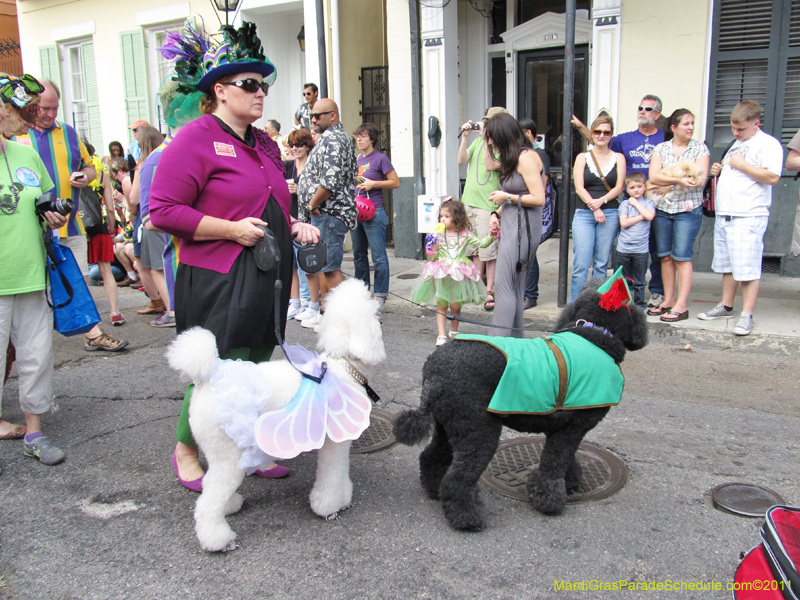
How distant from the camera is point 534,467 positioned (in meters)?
3.54

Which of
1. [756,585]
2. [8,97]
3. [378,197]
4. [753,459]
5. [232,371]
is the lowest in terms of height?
[753,459]

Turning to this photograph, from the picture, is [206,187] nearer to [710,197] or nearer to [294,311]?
[294,311]

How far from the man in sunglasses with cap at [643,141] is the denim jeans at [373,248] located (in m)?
2.36

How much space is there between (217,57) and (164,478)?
88.5 inches

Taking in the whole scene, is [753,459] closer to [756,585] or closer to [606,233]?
[756,585]

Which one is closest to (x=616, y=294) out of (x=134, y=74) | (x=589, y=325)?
(x=589, y=325)

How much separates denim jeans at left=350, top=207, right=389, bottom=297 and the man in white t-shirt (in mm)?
3466

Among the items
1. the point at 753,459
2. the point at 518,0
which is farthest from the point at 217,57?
the point at 518,0

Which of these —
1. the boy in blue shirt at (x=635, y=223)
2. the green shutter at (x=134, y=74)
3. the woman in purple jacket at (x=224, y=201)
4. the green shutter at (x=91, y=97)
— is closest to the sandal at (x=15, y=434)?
the woman in purple jacket at (x=224, y=201)

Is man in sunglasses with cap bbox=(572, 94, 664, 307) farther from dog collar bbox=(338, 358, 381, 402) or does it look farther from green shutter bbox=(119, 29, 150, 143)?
green shutter bbox=(119, 29, 150, 143)

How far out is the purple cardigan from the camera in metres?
2.81

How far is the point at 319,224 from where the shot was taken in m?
6.21

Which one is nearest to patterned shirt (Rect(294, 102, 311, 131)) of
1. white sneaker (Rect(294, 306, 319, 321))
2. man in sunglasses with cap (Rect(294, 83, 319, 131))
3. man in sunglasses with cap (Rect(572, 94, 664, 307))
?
man in sunglasses with cap (Rect(294, 83, 319, 131))

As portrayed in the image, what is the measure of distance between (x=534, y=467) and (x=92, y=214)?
5.33m
